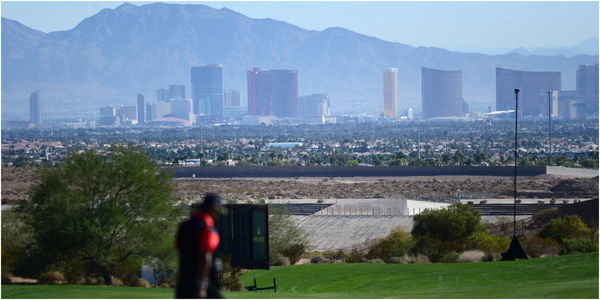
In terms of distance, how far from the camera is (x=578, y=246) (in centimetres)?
3216

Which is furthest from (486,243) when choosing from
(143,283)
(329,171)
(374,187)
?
(329,171)

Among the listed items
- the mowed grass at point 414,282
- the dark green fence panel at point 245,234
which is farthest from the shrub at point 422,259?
the dark green fence panel at point 245,234

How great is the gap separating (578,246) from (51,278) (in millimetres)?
14745

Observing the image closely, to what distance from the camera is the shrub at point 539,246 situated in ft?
113

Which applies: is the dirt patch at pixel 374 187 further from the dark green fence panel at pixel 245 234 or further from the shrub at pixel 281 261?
the dark green fence panel at pixel 245 234

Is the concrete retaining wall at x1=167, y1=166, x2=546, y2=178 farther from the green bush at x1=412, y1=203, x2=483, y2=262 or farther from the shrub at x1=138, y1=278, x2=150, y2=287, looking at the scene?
the shrub at x1=138, y1=278, x2=150, y2=287

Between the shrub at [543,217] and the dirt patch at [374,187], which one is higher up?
the shrub at [543,217]

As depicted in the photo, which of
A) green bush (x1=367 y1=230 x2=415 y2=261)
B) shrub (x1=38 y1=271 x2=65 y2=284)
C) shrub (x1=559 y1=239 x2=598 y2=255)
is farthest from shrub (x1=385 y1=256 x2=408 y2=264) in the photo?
shrub (x1=38 y1=271 x2=65 y2=284)

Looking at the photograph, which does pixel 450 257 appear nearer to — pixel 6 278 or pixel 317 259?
pixel 317 259

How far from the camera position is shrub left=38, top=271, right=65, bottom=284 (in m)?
26.7

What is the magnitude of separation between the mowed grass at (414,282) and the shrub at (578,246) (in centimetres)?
429

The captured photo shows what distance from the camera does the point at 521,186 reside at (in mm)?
83875

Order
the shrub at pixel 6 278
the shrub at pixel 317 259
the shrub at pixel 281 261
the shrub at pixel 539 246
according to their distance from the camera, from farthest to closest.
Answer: the shrub at pixel 317 259 → the shrub at pixel 281 261 → the shrub at pixel 539 246 → the shrub at pixel 6 278

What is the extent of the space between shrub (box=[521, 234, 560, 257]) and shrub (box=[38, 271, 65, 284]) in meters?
14.4
